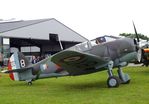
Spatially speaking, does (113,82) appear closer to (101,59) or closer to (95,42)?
(101,59)

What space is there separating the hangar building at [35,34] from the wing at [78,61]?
93.3 ft

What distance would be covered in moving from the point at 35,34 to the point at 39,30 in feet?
3.72

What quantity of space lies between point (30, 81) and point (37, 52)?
55509mm

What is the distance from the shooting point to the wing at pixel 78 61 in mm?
11936

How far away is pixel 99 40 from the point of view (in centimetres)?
1391

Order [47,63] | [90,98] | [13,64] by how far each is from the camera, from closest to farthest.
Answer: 1. [90,98]
2. [47,63]
3. [13,64]

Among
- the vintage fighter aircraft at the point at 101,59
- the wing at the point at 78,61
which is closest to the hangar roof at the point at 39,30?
the vintage fighter aircraft at the point at 101,59

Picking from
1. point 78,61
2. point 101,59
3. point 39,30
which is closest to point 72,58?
point 78,61

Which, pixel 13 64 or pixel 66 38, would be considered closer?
pixel 13 64

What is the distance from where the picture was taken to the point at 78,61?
12727 mm

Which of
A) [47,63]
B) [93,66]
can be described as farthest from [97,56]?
[47,63]

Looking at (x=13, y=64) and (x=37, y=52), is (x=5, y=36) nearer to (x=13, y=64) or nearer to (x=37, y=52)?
(x=37, y=52)

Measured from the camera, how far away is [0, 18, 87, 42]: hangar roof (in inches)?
1868

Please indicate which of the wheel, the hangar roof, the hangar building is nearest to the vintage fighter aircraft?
the wheel
